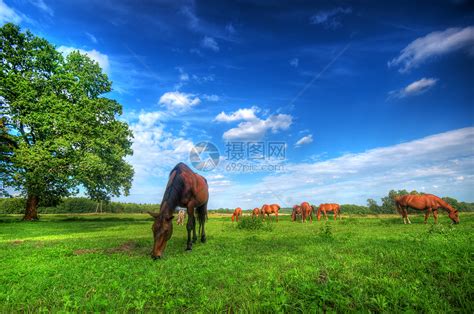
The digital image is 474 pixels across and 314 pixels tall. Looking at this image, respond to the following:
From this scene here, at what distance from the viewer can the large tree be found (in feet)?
79.2

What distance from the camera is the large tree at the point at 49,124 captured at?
24141 mm

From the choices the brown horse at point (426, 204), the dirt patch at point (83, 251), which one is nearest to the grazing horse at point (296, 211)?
the brown horse at point (426, 204)

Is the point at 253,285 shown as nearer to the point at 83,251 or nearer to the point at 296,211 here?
the point at 83,251

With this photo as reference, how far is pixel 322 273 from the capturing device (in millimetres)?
5164

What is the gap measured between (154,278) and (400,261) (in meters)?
5.93

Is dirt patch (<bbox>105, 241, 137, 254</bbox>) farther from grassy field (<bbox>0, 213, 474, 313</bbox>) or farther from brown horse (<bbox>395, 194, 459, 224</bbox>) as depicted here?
brown horse (<bbox>395, 194, 459, 224</bbox>)

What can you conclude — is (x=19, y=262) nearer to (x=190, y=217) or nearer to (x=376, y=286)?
(x=190, y=217)

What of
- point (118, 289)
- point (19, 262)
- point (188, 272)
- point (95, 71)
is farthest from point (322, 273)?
point (95, 71)

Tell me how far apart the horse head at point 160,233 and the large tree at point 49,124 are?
19.0 m

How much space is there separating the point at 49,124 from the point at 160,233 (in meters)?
23.8

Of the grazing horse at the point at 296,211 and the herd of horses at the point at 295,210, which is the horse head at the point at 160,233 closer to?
the herd of horses at the point at 295,210

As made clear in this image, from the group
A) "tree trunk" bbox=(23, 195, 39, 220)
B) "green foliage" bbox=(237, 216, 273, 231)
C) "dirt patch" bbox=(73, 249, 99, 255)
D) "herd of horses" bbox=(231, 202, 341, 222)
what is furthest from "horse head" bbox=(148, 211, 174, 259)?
"tree trunk" bbox=(23, 195, 39, 220)

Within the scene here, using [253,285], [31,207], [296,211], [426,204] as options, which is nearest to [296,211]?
[296,211]

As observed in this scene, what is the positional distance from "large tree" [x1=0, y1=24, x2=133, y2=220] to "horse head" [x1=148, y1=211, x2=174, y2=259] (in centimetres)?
1899
